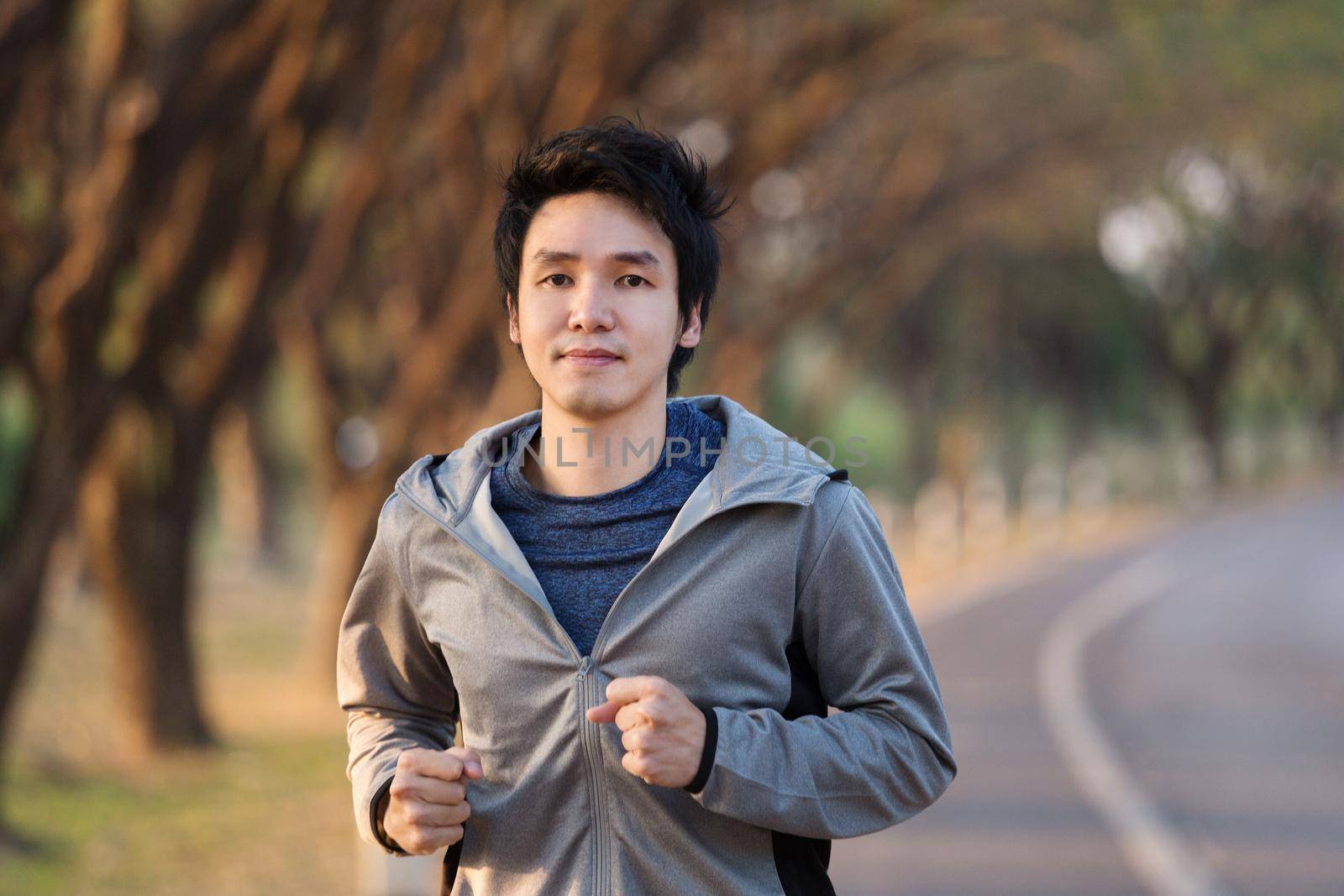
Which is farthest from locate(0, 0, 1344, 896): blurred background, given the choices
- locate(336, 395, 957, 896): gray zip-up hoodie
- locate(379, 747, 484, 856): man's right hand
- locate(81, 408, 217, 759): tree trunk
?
locate(379, 747, 484, 856): man's right hand

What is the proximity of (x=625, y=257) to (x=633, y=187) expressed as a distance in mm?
104

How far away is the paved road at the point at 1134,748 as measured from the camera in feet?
29.6

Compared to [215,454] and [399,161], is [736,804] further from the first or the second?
[215,454]

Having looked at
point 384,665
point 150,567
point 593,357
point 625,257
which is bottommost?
point 384,665

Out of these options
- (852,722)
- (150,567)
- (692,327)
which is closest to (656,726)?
(852,722)

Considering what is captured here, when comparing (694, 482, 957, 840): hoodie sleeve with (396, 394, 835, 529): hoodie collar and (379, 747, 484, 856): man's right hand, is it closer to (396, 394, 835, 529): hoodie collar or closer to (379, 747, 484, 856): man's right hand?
(396, 394, 835, 529): hoodie collar

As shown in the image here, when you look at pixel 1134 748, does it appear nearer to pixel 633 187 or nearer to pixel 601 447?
pixel 601 447

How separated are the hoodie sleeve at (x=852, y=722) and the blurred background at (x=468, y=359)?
1.08 meters

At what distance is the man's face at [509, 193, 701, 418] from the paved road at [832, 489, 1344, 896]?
254 inches

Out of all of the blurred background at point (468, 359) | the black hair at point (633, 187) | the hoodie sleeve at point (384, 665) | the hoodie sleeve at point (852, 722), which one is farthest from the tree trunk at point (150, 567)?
the hoodie sleeve at point (852, 722)

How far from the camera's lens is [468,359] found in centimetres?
1684

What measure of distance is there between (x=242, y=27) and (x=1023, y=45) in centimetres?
880

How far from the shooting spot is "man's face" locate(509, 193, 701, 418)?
2.63 meters

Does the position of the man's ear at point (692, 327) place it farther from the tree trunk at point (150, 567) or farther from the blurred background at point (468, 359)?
the tree trunk at point (150, 567)
